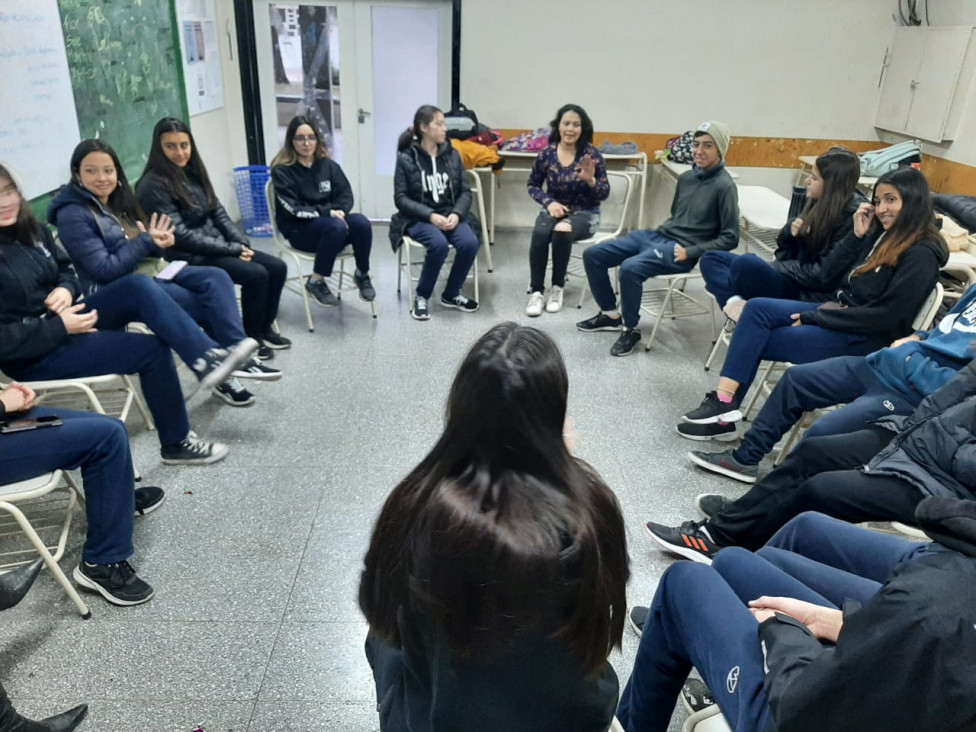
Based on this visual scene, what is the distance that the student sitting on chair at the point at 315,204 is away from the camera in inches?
150

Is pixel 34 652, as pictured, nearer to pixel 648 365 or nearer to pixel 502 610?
pixel 502 610

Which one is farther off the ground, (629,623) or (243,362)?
(243,362)

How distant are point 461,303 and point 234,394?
1.66 m

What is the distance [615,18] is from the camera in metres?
5.50

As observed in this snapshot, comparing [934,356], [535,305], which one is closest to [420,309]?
[535,305]

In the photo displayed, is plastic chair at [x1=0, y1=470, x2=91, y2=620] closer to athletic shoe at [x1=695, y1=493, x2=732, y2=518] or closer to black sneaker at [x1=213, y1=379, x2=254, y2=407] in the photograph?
black sneaker at [x1=213, y1=379, x2=254, y2=407]

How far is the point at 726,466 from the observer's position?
2.64m

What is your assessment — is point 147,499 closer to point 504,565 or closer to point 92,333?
point 92,333

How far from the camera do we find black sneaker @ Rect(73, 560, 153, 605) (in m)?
1.95

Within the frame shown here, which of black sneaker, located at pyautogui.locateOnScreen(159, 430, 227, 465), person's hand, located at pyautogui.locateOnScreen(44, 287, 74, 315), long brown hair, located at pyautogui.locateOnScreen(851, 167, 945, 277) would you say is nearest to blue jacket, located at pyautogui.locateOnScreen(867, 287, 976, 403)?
long brown hair, located at pyautogui.locateOnScreen(851, 167, 945, 277)

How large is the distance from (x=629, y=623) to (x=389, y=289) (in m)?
3.11

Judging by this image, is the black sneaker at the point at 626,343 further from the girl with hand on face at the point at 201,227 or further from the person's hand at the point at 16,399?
the person's hand at the point at 16,399

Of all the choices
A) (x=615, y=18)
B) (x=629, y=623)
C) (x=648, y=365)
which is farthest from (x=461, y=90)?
(x=629, y=623)

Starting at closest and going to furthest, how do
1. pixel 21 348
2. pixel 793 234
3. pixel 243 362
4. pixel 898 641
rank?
1. pixel 898 641
2. pixel 21 348
3. pixel 243 362
4. pixel 793 234
